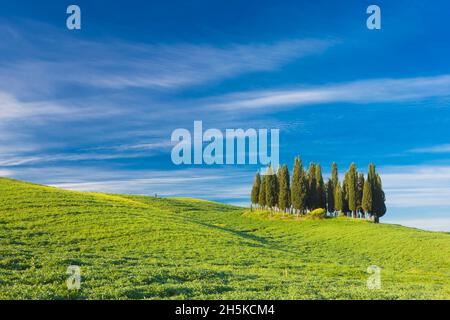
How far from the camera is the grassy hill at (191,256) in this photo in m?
18.9

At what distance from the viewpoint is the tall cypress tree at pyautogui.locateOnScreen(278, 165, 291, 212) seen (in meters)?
96.1

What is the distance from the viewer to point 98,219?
50.9m

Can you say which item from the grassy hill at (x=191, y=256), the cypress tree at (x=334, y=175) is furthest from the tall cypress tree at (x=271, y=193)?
the cypress tree at (x=334, y=175)

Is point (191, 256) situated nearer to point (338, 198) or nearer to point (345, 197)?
point (338, 198)

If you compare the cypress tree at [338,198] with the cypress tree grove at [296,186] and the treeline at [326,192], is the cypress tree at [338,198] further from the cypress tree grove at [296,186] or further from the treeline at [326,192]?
the cypress tree grove at [296,186]

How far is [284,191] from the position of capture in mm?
96250

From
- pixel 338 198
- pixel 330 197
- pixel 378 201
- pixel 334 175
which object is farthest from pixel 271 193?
pixel 378 201

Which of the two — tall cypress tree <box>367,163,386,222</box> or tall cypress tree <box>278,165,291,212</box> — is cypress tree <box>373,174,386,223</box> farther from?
tall cypress tree <box>278,165,291,212</box>

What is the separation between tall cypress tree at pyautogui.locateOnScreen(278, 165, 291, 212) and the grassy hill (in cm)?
924

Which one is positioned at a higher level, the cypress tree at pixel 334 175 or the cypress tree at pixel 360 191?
the cypress tree at pixel 334 175

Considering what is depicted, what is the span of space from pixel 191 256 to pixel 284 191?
62.3m
